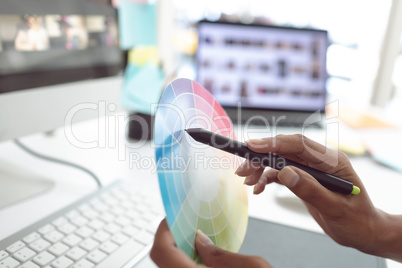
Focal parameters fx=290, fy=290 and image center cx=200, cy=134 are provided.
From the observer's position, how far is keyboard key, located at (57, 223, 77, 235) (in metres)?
0.37

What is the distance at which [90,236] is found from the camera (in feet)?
1.19

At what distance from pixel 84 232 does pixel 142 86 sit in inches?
19.3

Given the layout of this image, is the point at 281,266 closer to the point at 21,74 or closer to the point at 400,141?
the point at 21,74

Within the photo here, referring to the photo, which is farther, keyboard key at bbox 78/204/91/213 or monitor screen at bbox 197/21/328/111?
monitor screen at bbox 197/21/328/111

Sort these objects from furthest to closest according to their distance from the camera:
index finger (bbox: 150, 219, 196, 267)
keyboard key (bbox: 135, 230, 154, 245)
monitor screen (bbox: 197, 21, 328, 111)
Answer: monitor screen (bbox: 197, 21, 328, 111)
keyboard key (bbox: 135, 230, 154, 245)
index finger (bbox: 150, 219, 196, 267)

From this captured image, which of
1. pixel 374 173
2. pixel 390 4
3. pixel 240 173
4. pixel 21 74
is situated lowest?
pixel 374 173

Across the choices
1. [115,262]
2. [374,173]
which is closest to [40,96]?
[115,262]

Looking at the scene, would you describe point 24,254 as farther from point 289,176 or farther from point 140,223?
point 289,176

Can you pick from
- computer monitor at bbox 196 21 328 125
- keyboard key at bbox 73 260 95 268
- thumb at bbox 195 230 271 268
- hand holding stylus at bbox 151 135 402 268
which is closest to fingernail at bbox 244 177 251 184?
hand holding stylus at bbox 151 135 402 268

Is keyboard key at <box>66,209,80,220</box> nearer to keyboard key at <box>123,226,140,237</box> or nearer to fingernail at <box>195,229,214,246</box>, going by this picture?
keyboard key at <box>123,226,140,237</box>

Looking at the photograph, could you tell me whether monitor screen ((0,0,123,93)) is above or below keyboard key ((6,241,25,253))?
above

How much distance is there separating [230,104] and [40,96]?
571mm

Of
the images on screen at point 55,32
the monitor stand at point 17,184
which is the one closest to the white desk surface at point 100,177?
the monitor stand at point 17,184

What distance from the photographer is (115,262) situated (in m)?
0.33
